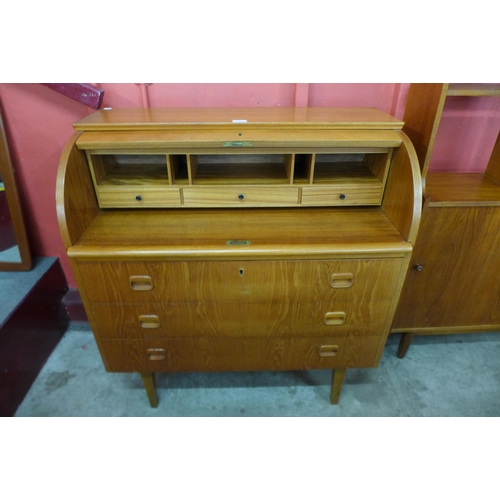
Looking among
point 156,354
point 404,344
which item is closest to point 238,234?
point 156,354

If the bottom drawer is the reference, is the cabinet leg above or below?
below

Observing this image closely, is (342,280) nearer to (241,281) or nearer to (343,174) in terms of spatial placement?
(241,281)

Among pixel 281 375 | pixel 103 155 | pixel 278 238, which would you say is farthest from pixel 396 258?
pixel 103 155

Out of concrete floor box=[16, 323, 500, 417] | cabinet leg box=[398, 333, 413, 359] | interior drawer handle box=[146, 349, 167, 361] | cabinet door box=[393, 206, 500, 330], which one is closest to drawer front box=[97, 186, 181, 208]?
interior drawer handle box=[146, 349, 167, 361]

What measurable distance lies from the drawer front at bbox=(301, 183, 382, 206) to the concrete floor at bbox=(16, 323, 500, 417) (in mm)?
1012

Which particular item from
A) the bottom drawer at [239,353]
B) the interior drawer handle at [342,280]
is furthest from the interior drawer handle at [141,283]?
the interior drawer handle at [342,280]

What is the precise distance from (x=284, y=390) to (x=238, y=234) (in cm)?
99

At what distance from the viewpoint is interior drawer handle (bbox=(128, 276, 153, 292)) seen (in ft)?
4.50

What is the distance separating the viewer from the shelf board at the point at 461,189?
158cm

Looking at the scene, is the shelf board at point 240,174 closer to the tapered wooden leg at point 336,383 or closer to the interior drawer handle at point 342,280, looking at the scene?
the interior drawer handle at point 342,280

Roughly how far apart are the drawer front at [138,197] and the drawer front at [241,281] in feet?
0.99

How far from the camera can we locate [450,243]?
1.68m

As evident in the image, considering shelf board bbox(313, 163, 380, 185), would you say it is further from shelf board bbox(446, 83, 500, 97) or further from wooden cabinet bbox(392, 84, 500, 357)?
shelf board bbox(446, 83, 500, 97)
